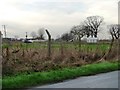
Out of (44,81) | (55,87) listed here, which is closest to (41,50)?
(44,81)

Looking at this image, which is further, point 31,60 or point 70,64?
point 70,64

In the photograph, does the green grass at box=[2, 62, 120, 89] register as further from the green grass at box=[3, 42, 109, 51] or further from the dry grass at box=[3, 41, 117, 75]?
the green grass at box=[3, 42, 109, 51]

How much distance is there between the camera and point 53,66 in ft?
57.6

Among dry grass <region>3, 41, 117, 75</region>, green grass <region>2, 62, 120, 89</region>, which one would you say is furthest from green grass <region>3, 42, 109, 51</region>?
green grass <region>2, 62, 120, 89</region>

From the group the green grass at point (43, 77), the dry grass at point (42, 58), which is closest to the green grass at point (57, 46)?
the dry grass at point (42, 58)

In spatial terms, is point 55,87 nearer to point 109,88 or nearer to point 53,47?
point 109,88

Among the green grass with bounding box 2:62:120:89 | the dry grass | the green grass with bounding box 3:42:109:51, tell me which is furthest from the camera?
the green grass with bounding box 3:42:109:51

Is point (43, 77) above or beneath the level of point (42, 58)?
beneath

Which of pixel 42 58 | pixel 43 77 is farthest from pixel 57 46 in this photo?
pixel 43 77

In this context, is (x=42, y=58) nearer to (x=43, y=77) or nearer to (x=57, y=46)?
(x=57, y=46)

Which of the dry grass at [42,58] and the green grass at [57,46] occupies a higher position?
the green grass at [57,46]

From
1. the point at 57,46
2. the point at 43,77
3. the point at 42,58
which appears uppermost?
the point at 57,46

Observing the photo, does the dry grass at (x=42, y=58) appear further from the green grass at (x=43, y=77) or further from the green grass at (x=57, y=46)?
the green grass at (x=43, y=77)

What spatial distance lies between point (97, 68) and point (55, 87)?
7.18 metres
